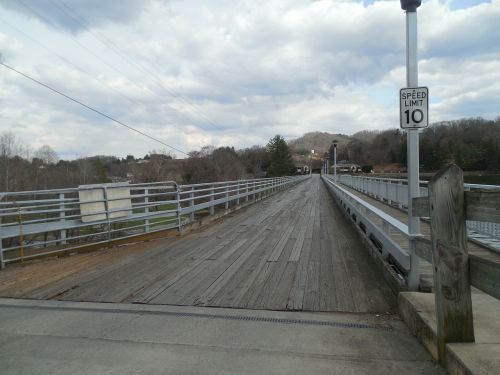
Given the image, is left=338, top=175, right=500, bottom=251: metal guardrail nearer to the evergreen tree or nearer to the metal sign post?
the metal sign post

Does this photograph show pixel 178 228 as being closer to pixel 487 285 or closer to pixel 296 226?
pixel 296 226

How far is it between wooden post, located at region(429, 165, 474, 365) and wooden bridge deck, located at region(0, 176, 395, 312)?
1588 mm

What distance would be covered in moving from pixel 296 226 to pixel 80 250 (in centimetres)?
614

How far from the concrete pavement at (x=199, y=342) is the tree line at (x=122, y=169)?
39.7 m

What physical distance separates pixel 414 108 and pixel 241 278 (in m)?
3.48

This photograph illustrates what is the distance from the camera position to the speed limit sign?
4.87m

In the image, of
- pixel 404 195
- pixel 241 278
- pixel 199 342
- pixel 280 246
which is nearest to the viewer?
pixel 199 342

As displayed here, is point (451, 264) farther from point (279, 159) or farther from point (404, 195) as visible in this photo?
point (279, 159)

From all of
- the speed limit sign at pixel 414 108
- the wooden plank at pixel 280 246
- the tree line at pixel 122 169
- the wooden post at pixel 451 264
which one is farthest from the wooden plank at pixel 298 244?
the tree line at pixel 122 169

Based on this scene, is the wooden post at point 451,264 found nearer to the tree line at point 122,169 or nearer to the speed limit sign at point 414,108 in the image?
the speed limit sign at point 414,108

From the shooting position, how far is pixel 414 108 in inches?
193

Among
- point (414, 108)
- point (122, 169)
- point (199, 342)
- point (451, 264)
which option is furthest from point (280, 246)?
point (122, 169)

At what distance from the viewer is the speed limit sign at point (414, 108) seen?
4.87 metres

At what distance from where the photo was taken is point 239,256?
757 cm
